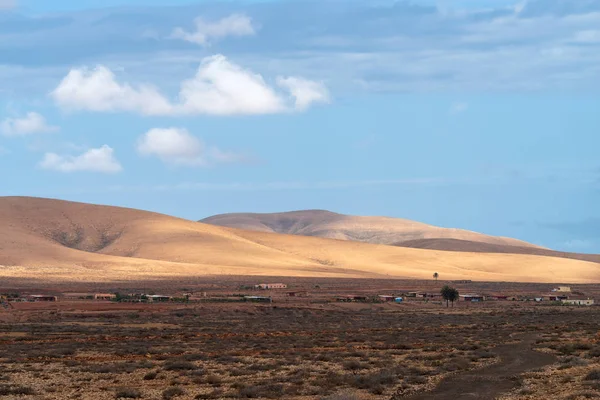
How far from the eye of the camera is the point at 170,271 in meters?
146

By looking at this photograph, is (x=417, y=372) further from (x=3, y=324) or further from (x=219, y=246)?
(x=219, y=246)

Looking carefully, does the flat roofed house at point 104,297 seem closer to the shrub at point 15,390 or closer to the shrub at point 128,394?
the shrub at point 15,390

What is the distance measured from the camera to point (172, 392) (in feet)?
88.8

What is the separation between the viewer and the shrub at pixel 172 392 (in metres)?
26.5

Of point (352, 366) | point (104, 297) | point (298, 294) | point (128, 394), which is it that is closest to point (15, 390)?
point (128, 394)

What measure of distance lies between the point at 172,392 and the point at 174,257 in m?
143

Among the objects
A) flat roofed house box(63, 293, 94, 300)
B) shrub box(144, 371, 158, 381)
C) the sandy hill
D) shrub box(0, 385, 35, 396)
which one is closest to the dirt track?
shrub box(144, 371, 158, 381)

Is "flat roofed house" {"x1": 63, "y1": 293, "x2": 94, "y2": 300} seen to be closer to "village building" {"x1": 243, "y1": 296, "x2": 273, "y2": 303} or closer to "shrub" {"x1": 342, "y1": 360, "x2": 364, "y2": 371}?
"village building" {"x1": 243, "y1": 296, "x2": 273, "y2": 303}

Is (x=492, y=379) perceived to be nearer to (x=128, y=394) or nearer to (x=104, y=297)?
(x=128, y=394)

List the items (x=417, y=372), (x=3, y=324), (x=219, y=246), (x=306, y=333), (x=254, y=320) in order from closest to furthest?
(x=417, y=372) < (x=306, y=333) < (x=3, y=324) < (x=254, y=320) < (x=219, y=246)

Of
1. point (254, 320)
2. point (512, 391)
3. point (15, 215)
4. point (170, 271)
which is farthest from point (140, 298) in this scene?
point (15, 215)

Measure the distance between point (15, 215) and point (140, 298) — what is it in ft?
348

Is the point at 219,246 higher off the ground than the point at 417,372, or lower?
higher

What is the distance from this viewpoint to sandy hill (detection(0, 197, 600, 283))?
487ft
